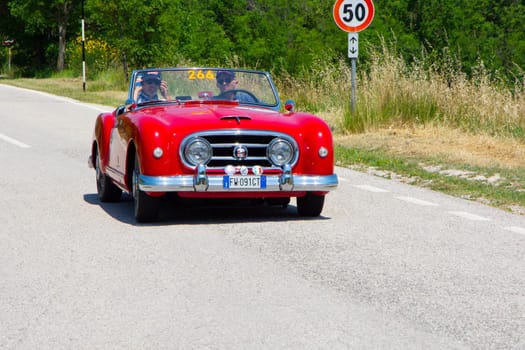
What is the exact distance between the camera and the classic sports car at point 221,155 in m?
8.88

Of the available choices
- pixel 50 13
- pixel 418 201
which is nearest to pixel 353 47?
pixel 418 201

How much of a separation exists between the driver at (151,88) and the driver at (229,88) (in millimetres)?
519

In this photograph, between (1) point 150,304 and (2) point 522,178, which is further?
(2) point 522,178

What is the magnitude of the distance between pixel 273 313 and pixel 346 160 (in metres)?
8.85

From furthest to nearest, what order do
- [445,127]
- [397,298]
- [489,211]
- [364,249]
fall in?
[445,127] < [489,211] < [364,249] < [397,298]

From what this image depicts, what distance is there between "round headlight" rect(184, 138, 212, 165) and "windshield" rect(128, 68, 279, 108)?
4.51 feet

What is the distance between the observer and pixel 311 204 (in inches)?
376

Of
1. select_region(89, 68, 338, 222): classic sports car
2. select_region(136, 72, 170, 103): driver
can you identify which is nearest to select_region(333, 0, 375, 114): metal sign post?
select_region(136, 72, 170, 103): driver

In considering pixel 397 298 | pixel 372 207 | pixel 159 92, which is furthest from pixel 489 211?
pixel 397 298

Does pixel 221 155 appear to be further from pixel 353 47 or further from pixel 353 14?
pixel 353 14

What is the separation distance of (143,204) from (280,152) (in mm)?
1228

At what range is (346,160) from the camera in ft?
47.8

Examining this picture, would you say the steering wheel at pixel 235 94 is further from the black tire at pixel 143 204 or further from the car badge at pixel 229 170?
the car badge at pixel 229 170

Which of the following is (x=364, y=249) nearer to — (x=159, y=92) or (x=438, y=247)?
(x=438, y=247)
